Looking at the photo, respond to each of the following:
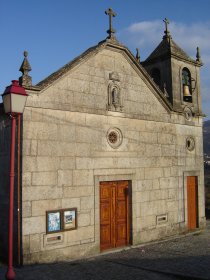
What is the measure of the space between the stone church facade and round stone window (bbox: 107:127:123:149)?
0.03 m

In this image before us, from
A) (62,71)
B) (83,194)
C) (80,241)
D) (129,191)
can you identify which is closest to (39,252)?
(80,241)

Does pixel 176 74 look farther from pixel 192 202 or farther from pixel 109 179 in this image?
pixel 109 179

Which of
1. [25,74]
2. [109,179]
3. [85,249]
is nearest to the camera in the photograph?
[25,74]

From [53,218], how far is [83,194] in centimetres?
121

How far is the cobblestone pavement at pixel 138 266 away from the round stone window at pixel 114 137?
3.40m

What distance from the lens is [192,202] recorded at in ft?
47.6

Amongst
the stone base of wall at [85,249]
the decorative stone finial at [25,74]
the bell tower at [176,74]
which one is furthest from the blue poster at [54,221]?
the bell tower at [176,74]

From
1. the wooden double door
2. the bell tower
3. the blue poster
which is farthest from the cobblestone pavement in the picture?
the bell tower

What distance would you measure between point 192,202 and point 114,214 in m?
4.65

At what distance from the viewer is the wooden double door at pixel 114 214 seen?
10.9 m

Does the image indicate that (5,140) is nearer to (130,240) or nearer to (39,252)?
(39,252)

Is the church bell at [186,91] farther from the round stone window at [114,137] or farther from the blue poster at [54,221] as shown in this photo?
the blue poster at [54,221]

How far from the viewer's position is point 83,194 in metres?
10.3

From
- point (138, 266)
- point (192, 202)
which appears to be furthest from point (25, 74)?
point (192, 202)
